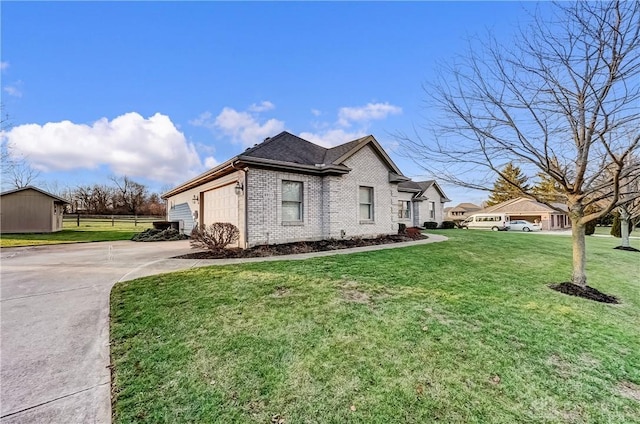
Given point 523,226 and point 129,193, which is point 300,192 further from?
point 129,193

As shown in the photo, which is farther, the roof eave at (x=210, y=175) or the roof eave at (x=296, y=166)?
the roof eave at (x=210, y=175)

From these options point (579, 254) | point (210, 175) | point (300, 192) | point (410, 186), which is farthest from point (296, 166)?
point (410, 186)

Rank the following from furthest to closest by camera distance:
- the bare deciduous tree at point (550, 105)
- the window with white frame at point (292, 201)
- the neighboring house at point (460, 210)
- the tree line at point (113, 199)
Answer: the neighboring house at point (460, 210) < the tree line at point (113, 199) < the window with white frame at point (292, 201) < the bare deciduous tree at point (550, 105)

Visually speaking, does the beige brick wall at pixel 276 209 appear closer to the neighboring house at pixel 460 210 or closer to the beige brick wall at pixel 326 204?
the beige brick wall at pixel 326 204

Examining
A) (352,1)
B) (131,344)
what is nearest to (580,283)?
(131,344)

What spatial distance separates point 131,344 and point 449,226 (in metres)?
29.0

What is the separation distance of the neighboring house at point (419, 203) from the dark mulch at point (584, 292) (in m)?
17.6

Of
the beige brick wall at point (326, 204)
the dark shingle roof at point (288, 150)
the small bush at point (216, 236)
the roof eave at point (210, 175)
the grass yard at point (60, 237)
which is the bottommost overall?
the grass yard at point (60, 237)

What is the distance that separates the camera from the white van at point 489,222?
34.1 meters

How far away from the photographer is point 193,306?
4.55 metres

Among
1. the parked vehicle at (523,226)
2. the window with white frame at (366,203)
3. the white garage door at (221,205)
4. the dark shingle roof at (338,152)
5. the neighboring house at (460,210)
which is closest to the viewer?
the white garage door at (221,205)

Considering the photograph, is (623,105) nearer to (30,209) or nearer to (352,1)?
(352,1)

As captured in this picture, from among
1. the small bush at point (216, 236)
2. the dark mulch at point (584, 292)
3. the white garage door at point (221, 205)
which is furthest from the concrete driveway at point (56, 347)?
the dark mulch at point (584, 292)

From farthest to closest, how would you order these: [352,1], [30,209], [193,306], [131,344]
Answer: [30,209] → [352,1] → [193,306] → [131,344]
